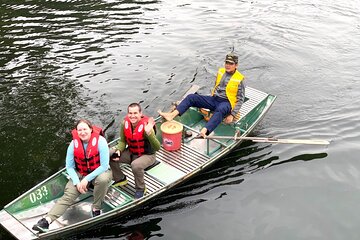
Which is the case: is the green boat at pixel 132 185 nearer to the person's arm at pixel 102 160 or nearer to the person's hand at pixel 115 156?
the person's hand at pixel 115 156

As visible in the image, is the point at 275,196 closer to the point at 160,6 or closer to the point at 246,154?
the point at 246,154

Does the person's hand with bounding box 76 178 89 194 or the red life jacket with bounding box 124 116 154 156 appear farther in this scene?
the red life jacket with bounding box 124 116 154 156

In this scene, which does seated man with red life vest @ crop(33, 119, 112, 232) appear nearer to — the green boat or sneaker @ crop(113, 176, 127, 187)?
the green boat

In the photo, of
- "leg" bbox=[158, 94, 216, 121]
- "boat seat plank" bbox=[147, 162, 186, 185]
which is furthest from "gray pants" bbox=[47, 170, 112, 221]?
"leg" bbox=[158, 94, 216, 121]

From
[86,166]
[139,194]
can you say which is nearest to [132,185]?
[139,194]

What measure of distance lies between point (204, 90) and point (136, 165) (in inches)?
210

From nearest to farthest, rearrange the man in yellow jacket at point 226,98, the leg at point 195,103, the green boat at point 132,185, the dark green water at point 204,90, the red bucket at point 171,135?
1. the green boat at point 132,185
2. the dark green water at point 204,90
3. the red bucket at point 171,135
4. the man in yellow jacket at point 226,98
5. the leg at point 195,103

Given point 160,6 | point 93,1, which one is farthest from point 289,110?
point 93,1

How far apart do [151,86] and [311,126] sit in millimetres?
4750

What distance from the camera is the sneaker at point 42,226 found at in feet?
23.9

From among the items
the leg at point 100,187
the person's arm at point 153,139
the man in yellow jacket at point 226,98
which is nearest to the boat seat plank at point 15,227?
the leg at point 100,187

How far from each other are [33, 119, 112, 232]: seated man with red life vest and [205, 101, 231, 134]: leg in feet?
8.91

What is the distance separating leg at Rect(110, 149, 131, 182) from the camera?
27.5 feet

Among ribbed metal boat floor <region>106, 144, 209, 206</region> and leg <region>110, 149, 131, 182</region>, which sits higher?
leg <region>110, 149, 131, 182</region>
